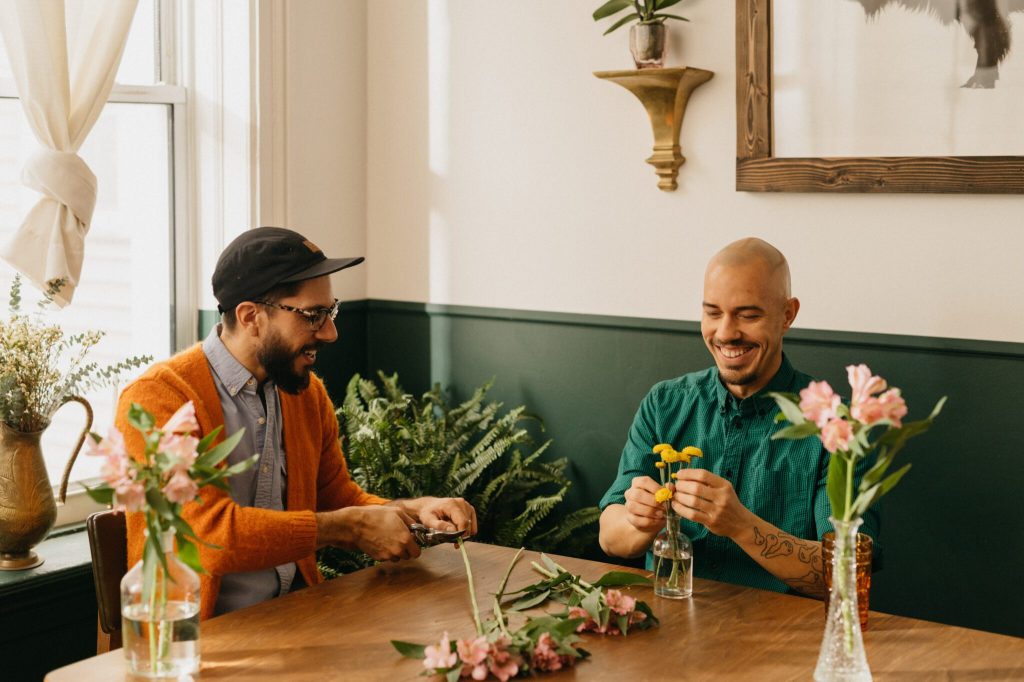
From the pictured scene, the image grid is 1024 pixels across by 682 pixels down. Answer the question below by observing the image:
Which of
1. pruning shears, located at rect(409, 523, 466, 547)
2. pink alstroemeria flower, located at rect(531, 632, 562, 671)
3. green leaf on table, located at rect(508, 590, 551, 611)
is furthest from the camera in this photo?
pruning shears, located at rect(409, 523, 466, 547)

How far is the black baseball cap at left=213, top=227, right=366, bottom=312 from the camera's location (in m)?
2.68

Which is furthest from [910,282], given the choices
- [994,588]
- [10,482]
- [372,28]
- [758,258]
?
[10,482]

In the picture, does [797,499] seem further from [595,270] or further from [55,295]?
[55,295]

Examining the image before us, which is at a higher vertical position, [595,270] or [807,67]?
[807,67]

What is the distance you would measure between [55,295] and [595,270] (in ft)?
5.19

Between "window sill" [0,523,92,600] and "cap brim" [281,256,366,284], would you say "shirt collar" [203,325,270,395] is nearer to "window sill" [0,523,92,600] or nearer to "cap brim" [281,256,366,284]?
"cap brim" [281,256,366,284]

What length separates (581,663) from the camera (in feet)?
6.53

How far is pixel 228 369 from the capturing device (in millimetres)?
2707

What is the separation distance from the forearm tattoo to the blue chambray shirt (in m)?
1.06

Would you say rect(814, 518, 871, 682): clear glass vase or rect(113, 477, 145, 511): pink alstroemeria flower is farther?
rect(814, 518, 871, 682): clear glass vase

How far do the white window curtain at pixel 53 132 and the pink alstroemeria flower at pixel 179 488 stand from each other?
5.57 feet

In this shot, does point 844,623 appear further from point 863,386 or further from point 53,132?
point 53,132

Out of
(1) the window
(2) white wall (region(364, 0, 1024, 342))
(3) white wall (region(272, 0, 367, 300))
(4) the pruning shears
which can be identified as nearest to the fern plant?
(2) white wall (region(364, 0, 1024, 342))

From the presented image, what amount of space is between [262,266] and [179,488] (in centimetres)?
103
